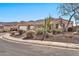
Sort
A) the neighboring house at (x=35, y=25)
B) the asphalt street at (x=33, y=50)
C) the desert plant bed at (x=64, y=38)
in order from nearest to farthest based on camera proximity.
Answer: the asphalt street at (x=33, y=50) < the neighboring house at (x=35, y=25) < the desert plant bed at (x=64, y=38)

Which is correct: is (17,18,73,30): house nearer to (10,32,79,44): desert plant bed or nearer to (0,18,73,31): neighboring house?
(0,18,73,31): neighboring house

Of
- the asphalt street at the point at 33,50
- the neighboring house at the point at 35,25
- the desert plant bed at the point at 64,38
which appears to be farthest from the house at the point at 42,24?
the asphalt street at the point at 33,50

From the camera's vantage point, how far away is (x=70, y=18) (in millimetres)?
8867

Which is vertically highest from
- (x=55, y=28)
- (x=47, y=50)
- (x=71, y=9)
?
(x=71, y=9)

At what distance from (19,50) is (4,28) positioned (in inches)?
34.9

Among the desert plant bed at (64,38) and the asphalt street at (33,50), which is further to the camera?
the desert plant bed at (64,38)

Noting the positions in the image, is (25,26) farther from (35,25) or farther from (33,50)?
(33,50)

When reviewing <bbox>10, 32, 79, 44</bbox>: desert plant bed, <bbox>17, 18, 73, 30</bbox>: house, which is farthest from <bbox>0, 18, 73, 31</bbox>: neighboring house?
<bbox>10, 32, 79, 44</bbox>: desert plant bed

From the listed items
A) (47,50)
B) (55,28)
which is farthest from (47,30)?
(47,50)

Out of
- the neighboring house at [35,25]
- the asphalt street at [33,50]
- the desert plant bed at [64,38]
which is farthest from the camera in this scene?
the desert plant bed at [64,38]

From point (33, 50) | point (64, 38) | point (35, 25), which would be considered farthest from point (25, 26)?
point (64, 38)

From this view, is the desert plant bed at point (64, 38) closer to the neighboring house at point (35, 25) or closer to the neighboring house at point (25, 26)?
the neighboring house at point (35, 25)

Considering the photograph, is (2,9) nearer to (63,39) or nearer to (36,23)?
(36,23)

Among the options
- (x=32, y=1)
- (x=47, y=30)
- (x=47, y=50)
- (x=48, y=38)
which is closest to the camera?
(x=32, y=1)
